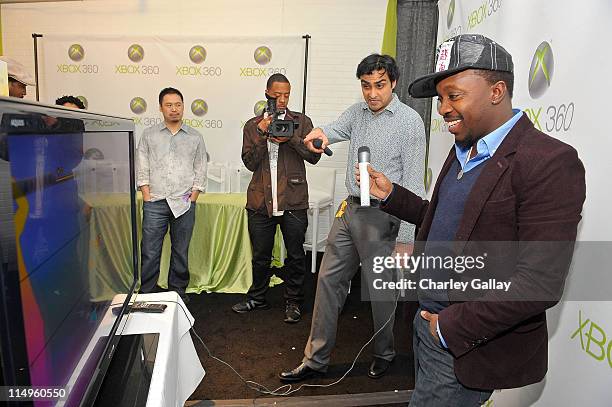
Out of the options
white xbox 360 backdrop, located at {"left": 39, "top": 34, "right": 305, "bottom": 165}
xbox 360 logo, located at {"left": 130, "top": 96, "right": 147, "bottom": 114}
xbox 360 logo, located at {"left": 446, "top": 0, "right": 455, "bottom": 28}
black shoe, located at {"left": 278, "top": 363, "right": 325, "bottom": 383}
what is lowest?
black shoe, located at {"left": 278, "top": 363, "right": 325, "bottom": 383}

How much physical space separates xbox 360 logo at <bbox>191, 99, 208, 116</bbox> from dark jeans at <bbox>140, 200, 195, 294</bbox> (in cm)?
170

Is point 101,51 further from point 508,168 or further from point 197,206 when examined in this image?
point 508,168

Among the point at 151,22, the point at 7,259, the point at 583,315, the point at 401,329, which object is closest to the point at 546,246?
the point at 583,315

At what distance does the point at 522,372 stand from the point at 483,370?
10 centimetres

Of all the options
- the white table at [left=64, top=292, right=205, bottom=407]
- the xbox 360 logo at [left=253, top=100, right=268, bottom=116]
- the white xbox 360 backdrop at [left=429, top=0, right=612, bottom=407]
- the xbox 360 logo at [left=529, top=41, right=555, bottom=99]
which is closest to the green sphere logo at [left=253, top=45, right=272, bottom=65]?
the xbox 360 logo at [left=253, top=100, right=268, bottom=116]

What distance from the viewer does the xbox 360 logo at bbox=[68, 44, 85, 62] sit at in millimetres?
4730

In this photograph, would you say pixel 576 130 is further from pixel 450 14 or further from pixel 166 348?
pixel 450 14

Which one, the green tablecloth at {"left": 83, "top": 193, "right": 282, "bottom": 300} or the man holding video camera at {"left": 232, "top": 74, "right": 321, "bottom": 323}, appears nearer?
the man holding video camera at {"left": 232, "top": 74, "right": 321, "bottom": 323}

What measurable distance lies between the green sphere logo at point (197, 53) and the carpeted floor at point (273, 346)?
100 inches

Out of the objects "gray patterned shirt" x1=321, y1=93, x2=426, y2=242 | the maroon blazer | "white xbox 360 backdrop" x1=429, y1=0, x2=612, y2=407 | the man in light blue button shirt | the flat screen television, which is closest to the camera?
the flat screen television

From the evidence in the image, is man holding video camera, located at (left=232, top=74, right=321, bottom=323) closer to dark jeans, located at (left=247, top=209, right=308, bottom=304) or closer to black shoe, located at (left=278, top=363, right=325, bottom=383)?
dark jeans, located at (left=247, top=209, right=308, bottom=304)

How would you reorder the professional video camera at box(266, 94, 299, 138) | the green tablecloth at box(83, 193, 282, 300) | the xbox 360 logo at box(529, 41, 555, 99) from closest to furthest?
the xbox 360 logo at box(529, 41, 555, 99) < the professional video camera at box(266, 94, 299, 138) < the green tablecloth at box(83, 193, 282, 300)

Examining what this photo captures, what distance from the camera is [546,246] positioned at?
1028 millimetres

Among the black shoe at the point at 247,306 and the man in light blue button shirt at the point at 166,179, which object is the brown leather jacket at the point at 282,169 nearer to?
the man in light blue button shirt at the point at 166,179
